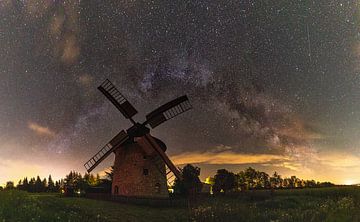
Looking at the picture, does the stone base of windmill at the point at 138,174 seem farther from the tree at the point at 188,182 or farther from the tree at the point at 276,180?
the tree at the point at 276,180

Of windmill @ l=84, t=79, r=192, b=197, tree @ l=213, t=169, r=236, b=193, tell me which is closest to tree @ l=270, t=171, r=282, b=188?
tree @ l=213, t=169, r=236, b=193

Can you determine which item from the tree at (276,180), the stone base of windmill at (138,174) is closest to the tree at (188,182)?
the stone base of windmill at (138,174)

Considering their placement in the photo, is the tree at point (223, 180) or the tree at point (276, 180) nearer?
the tree at point (223, 180)

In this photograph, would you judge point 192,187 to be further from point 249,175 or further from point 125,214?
point 249,175

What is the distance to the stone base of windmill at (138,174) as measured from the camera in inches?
1298

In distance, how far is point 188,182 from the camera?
45.4 metres

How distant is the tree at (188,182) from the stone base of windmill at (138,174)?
824 cm

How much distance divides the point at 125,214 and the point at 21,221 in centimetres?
1054

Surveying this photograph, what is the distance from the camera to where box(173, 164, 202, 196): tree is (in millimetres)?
43656

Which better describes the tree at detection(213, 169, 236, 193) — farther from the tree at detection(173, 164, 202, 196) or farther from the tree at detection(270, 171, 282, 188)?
the tree at detection(270, 171, 282, 188)

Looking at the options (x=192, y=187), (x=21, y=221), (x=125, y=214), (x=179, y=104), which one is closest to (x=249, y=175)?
(x=192, y=187)

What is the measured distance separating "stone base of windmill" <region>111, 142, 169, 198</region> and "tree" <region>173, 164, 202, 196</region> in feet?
27.0

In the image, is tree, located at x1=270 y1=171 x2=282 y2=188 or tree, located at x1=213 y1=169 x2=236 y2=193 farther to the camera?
tree, located at x1=270 y1=171 x2=282 y2=188

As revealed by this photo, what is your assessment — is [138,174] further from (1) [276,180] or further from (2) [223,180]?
(1) [276,180]
